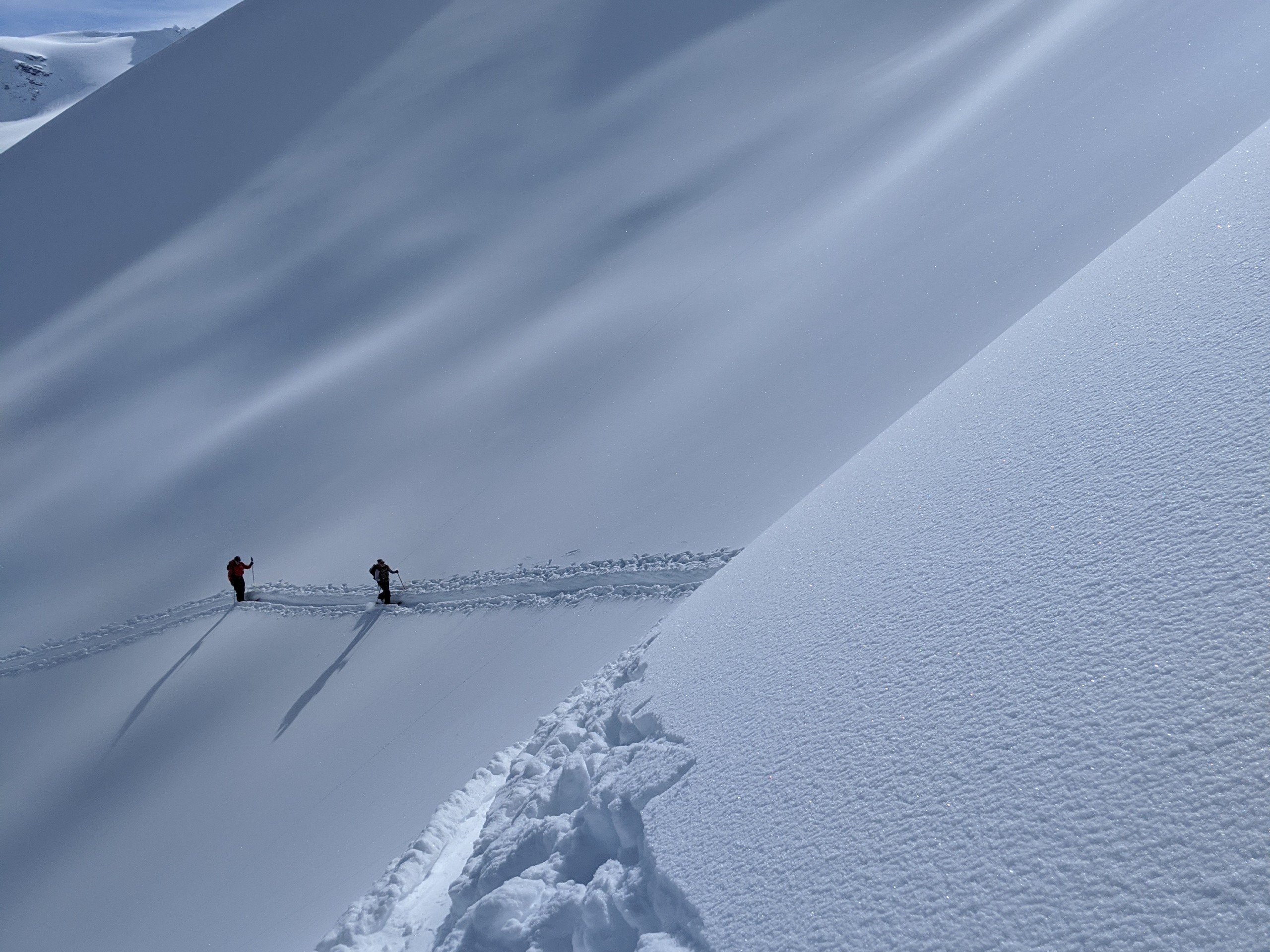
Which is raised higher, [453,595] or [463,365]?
[463,365]

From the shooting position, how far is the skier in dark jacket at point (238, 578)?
12.4 meters

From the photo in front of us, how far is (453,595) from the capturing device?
440 inches

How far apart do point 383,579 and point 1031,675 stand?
30.9 ft

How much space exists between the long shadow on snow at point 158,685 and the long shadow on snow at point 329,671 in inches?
95.3

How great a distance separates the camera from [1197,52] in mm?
14727

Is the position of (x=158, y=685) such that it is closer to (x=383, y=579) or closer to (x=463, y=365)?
(x=383, y=579)

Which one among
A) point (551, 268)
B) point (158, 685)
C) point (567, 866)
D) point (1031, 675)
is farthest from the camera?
point (551, 268)

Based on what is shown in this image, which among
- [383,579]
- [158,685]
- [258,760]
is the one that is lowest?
[258,760]

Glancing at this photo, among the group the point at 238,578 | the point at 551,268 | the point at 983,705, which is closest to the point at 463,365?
the point at 551,268

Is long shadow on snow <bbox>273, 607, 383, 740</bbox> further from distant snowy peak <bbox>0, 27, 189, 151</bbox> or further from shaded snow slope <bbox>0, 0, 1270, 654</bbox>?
distant snowy peak <bbox>0, 27, 189, 151</bbox>

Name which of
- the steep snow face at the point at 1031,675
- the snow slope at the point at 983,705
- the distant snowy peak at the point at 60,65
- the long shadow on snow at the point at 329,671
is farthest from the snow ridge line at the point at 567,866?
the distant snowy peak at the point at 60,65

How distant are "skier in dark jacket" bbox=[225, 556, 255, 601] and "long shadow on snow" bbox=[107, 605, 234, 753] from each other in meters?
0.24

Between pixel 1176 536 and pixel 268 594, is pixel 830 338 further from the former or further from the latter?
pixel 1176 536

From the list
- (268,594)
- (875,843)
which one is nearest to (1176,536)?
(875,843)
